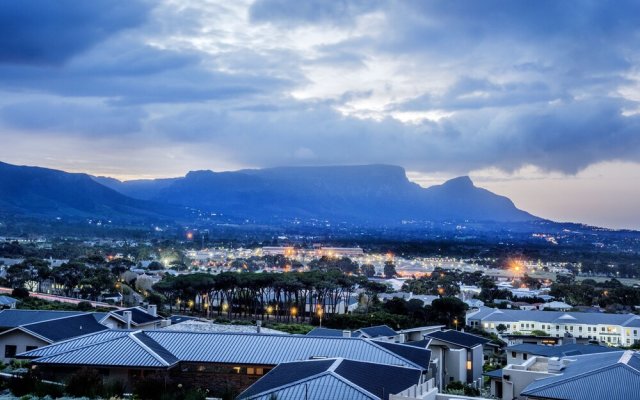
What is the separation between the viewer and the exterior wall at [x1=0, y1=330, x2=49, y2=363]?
3072 centimetres

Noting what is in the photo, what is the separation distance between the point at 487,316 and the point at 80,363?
55000 millimetres

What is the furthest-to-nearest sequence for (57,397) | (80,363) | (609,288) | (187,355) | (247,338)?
(609,288)
(247,338)
(187,355)
(80,363)
(57,397)

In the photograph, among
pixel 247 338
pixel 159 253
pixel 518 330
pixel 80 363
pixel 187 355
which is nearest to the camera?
pixel 80 363

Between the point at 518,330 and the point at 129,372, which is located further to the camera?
the point at 518,330

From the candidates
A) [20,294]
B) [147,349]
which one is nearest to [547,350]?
[147,349]

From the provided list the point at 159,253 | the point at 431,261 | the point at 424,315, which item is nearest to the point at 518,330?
the point at 424,315

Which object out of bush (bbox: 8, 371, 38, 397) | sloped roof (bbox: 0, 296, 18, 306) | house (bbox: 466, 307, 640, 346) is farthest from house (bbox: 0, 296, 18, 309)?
house (bbox: 466, 307, 640, 346)

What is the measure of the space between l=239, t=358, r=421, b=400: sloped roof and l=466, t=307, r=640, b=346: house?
149 ft

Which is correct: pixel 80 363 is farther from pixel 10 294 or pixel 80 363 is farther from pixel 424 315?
pixel 424 315

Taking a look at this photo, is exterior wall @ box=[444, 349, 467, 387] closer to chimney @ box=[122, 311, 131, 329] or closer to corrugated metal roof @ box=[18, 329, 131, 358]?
chimney @ box=[122, 311, 131, 329]

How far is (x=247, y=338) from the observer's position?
2762 centimetres

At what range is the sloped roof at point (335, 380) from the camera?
18891mm

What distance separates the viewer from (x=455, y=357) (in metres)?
36.6

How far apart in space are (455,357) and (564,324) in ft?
113
